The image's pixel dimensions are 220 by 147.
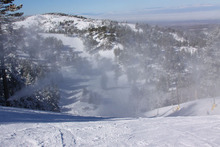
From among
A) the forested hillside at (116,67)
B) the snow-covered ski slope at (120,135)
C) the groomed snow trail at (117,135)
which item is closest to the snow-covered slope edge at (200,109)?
the forested hillside at (116,67)

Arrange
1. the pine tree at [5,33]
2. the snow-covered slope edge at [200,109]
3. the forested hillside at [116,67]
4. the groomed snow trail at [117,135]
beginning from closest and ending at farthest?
the groomed snow trail at [117,135], the pine tree at [5,33], the snow-covered slope edge at [200,109], the forested hillside at [116,67]

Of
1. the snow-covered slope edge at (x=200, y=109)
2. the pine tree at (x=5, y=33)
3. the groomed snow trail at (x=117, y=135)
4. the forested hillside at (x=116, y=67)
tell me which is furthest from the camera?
the forested hillside at (x=116, y=67)

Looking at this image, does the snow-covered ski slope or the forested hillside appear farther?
the forested hillside

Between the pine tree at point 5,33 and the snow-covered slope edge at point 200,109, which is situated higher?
the pine tree at point 5,33

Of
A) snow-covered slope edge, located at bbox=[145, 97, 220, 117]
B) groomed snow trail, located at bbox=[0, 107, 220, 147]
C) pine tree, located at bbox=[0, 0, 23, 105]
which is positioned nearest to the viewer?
groomed snow trail, located at bbox=[0, 107, 220, 147]

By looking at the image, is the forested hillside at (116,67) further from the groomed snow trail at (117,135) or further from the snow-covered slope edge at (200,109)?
the groomed snow trail at (117,135)

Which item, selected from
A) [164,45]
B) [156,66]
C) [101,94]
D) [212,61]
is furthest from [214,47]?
[164,45]

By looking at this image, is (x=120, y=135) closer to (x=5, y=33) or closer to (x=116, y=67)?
(x=5, y=33)

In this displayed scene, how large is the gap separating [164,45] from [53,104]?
7396 cm

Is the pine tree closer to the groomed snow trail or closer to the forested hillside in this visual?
the forested hillside

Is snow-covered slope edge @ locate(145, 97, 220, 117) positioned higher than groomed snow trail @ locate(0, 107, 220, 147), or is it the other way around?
groomed snow trail @ locate(0, 107, 220, 147)

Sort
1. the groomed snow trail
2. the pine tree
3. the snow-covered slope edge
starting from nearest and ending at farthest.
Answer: the groomed snow trail → the pine tree → the snow-covered slope edge

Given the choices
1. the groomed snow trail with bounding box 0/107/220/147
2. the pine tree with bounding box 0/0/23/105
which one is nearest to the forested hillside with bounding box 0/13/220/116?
the pine tree with bounding box 0/0/23/105

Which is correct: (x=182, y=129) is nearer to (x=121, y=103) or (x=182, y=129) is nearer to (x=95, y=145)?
(x=95, y=145)
